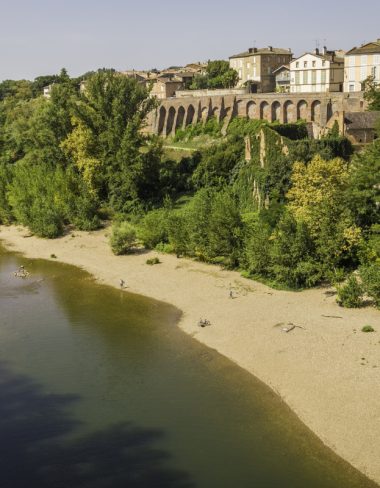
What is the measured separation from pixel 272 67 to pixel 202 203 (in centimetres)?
5596

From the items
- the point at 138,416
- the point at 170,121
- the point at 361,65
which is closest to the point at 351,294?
the point at 138,416

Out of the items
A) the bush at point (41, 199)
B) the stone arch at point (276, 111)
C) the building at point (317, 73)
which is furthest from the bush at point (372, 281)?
the building at point (317, 73)

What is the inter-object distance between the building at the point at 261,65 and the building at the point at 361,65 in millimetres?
20214

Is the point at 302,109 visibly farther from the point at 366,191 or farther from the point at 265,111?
the point at 366,191

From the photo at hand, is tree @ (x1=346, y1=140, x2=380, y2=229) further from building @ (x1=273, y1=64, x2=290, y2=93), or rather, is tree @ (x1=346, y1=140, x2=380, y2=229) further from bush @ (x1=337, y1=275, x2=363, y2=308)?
building @ (x1=273, y1=64, x2=290, y2=93)

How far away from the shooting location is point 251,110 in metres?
72.4

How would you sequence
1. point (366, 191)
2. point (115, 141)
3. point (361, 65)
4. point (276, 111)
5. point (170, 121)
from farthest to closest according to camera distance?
1. point (170, 121)
2. point (276, 111)
3. point (361, 65)
4. point (115, 141)
5. point (366, 191)

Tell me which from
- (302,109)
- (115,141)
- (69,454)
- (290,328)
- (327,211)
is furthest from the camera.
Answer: (302,109)

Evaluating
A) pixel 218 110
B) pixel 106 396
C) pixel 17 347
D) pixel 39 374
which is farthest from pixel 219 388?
pixel 218 110

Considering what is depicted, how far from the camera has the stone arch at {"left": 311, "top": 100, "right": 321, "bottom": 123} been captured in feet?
215

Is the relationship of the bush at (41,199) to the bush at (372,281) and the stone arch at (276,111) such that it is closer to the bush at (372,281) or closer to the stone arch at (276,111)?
the stone arch at (276,111)

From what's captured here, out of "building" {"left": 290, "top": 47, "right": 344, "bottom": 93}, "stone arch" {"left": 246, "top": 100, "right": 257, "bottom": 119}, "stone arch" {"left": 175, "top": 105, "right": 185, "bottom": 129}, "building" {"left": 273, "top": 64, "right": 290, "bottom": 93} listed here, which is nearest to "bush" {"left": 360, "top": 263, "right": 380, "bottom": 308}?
Answer: "stone arch" {"left": 246, "top": 100, "right": 257, "bottom": 119}

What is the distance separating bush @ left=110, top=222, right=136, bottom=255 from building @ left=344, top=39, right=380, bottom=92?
36301mm

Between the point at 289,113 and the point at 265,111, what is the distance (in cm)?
331
